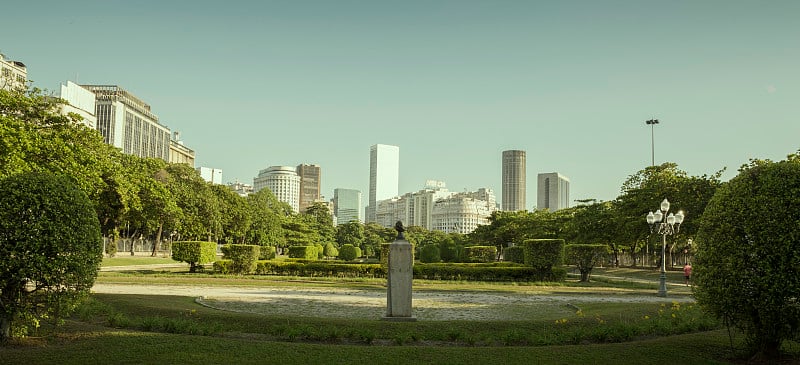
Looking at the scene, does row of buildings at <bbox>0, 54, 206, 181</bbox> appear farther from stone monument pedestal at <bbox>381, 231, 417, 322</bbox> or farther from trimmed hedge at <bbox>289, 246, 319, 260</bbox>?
stone monument pedestal at <bbox>381, 231, 417, 322</bbox>

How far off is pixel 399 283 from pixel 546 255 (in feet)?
66.3

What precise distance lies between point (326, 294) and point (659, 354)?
1335cm

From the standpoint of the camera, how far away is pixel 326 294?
2142 cm

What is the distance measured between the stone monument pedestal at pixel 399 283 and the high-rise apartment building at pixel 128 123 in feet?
453

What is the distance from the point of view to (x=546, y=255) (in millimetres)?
31516

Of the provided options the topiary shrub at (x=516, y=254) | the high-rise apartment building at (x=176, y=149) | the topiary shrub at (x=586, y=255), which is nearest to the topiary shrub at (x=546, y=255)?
the topiary shrub at (x=586, y=255)

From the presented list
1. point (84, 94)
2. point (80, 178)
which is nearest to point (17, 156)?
point (80, 178)

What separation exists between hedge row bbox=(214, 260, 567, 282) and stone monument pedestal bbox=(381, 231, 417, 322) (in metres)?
19.2

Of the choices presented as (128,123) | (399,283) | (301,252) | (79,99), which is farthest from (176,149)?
(399,283)

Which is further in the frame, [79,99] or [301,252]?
[79,99]

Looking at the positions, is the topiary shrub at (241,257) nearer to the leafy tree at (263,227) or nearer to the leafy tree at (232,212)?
the leafy tree at (232,212)

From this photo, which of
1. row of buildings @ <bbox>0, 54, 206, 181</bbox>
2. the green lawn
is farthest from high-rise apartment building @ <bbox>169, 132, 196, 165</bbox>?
the green lawn

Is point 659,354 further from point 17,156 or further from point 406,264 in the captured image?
point 17,156

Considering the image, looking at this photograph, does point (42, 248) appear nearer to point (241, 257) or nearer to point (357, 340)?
point (357, 340)
